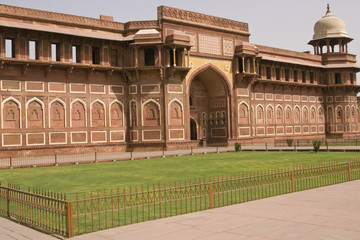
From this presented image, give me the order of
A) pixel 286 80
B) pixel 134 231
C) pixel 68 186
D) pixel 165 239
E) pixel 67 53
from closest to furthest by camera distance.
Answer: pixel 165 239 < pixel 134 231 < pixel 68 186 < pixel 67 53 < pixel 286 80

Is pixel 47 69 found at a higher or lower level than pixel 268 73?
lower

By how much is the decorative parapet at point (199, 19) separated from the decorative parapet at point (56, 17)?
3182mm

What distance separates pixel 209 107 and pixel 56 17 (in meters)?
14.6

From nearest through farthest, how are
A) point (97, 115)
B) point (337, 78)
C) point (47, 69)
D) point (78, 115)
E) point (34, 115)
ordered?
point (34, 115)
point (47, 69)
point (78, 115)
point (97, 115)
point (337, 78)

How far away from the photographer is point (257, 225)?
6266 mm

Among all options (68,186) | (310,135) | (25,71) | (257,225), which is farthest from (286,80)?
(257,225)

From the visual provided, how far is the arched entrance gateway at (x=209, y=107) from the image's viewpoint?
32.6m

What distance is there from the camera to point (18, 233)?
6.63 meters

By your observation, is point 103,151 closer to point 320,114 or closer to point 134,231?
point 134,231

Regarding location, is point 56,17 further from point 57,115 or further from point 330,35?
point 330,35

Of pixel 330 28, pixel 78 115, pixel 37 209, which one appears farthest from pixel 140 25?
pixel 330 28

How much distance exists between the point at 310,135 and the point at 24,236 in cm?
3758

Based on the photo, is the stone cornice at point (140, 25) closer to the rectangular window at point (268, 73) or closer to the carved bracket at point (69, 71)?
the carved bracket at point (69, 71)

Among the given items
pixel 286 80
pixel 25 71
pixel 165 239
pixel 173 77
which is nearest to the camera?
pixel 165 239
